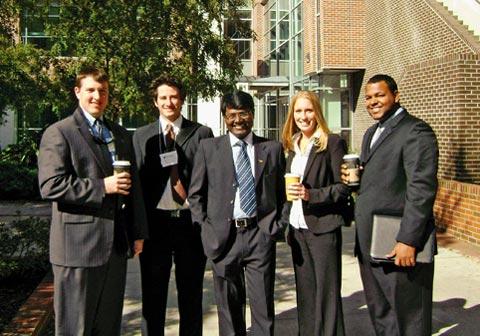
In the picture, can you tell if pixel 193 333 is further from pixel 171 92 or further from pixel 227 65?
pixel 227 65

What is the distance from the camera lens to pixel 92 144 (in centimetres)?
343

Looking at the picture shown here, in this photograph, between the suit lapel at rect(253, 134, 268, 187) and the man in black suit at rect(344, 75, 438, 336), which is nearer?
the man in black suit at rect(344, 75, 438, 336)

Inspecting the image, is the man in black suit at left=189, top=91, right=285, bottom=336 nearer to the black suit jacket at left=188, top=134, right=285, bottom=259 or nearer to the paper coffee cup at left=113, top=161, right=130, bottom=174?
the black suit jacket at left=188, top=134, right=285, bottom=259

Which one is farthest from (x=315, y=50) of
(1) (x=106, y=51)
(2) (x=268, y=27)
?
(1) (x=106, y=51)

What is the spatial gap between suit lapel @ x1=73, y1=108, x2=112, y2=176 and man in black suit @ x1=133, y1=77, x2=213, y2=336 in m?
0.70

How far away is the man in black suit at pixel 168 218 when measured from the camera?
4.14 meters

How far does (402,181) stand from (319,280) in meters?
1.03

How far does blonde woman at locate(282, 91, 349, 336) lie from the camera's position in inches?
158

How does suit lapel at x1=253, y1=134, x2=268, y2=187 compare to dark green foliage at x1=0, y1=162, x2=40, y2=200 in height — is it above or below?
above

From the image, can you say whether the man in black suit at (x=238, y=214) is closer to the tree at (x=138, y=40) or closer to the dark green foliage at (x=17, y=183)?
the tree at (x=138, y=40)

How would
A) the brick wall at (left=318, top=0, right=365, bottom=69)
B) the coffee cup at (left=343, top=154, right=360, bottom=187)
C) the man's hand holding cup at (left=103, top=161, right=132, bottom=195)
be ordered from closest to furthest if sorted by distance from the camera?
the man's hand holding cup at (left=103, top=161, right=132, bottom=195) < the coffee cup at (left=343, top=154, right=360, bottom=187) < the brick wall at (left=318, top=0, right=365, bottom=69)

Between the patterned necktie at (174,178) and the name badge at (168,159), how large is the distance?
2.1 inches

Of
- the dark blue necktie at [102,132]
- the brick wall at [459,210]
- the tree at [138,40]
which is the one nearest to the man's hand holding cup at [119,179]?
the dark blue necktie at [102,132]

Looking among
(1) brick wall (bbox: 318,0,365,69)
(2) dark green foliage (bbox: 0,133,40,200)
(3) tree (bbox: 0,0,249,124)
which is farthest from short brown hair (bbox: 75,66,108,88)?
(1) brick wall (bbox: 318,0,365,69)
